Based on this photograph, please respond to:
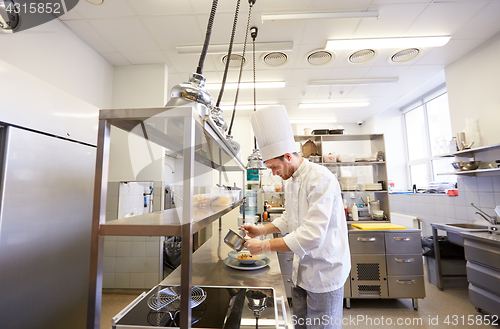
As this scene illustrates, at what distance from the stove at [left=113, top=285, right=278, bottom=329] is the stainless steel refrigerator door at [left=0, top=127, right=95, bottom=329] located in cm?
75

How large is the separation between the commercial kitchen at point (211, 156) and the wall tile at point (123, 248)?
0.04 metres

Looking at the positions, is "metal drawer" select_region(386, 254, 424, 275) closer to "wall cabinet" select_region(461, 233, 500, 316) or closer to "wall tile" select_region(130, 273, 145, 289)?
"wall cabinet" select_region(461, 233, 500, 316)

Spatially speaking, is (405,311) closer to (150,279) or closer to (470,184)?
(470,184)

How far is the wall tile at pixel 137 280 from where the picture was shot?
334 cm

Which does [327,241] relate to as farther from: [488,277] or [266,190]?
[266,190]

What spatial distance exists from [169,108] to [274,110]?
1.04 metres

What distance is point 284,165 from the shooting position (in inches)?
63.3

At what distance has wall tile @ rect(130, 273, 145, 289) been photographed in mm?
3342

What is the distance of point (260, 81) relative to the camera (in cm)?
399

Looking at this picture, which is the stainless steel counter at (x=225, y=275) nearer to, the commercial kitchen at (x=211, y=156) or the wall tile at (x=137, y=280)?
the commercial kitchen at (x=211, y=156)

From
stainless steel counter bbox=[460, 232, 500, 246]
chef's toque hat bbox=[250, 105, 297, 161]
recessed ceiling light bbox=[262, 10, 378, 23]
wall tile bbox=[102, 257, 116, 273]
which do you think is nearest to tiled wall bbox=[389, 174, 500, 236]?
stainless steel counter bbox=[460, 232, 500, 246]

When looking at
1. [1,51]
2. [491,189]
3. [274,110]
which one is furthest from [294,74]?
[1,51]

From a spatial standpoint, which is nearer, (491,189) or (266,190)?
(491,189)

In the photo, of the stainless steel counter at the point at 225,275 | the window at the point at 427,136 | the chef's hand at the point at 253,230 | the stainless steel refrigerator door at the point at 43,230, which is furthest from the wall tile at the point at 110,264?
the window at the point at 427,136
